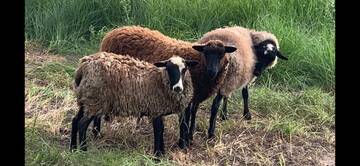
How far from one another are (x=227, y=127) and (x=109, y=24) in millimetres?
3303

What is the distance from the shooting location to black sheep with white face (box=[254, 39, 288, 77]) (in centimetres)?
688

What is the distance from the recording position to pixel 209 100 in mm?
7215

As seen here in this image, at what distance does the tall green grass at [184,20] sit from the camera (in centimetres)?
815

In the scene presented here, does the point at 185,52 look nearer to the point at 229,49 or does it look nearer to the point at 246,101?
the point at 229,49

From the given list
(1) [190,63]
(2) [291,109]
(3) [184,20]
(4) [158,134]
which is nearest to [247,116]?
(2) [291,109]

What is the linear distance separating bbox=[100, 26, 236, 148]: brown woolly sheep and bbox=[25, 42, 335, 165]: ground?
1.24 ft

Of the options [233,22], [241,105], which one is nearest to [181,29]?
[233,22]

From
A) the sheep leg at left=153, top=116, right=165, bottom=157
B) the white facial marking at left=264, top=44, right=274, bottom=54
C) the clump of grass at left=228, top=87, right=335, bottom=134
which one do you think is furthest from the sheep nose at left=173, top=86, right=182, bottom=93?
the white facial marking at left=264, top=44, right=274, bottom=54

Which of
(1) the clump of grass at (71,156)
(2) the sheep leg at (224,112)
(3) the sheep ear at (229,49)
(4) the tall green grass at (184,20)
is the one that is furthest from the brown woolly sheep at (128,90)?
(4) the tall green grass at (184,20)

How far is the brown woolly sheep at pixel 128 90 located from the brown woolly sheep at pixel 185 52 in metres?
0.28
